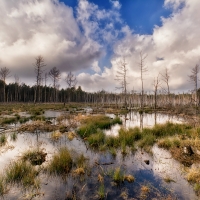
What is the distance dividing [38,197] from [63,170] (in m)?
1.54

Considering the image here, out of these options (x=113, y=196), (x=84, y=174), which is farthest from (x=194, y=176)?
(x=84, y=174)

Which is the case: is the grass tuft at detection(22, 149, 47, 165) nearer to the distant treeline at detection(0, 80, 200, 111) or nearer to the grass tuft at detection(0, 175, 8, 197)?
the grass tuft at detection(0, 175, 8, 197)

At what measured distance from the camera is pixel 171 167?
6398 millimetres

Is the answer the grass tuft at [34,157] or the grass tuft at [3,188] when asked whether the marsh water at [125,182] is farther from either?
the grass tuft at [34,157]

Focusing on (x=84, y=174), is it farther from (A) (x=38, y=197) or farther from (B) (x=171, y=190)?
(B) (x=171, y=190)

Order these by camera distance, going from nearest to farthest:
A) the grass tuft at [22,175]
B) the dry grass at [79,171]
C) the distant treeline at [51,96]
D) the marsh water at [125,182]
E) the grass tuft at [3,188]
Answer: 1. the grass tuft at [3,188]
2. the marsh water at [125,182]
3. the grass tuft at [22,175]
4. the dry grass at [79,171]
5. the distant treeline at [51,96]

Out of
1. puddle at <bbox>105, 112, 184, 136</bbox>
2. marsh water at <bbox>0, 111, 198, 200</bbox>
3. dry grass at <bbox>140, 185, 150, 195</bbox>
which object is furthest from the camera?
puddle at <bbox>105, 112, 184, 136</bbox>

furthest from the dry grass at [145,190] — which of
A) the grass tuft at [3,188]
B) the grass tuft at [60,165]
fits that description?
the grass tuft at [3,188]

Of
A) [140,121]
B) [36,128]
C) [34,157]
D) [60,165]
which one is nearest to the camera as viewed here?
[60,165]

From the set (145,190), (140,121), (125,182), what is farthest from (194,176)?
(140,121)

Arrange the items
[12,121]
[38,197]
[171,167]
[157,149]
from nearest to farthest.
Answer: [38,197] → [171,167] → [157,149] → [12,121]

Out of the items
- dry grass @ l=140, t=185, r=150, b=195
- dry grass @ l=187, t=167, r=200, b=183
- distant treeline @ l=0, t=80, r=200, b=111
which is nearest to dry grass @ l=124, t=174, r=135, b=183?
dry grass @ l=140, t=185, r=150, b=195

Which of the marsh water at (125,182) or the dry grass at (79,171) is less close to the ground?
the dry grass at (79,171)

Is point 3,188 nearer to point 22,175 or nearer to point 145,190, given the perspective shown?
point 22,175
